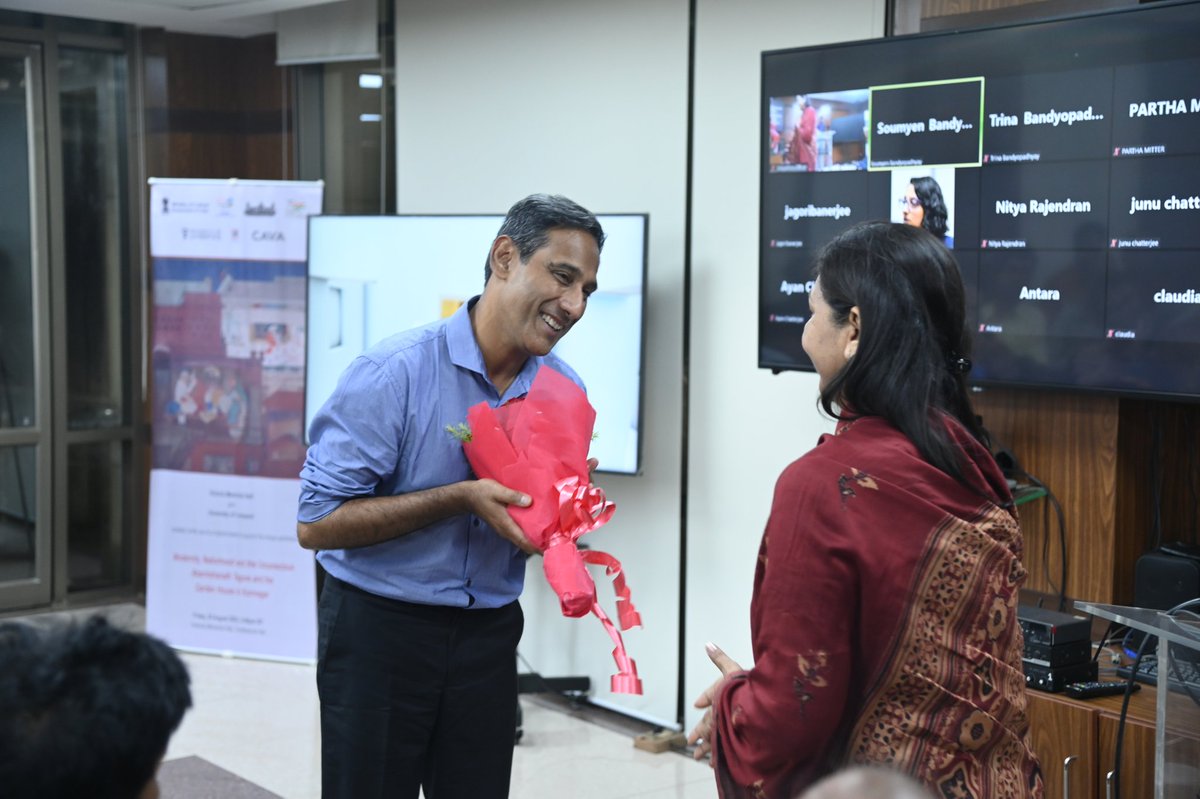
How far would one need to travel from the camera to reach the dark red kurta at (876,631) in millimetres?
1492

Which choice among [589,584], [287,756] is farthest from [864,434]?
[287,756]

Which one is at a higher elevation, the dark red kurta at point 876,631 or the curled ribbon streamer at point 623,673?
the dark red kurta at point 876,631

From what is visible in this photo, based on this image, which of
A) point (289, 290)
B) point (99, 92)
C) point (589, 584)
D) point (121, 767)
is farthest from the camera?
point (99, 92)

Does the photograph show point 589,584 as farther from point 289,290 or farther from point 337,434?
point 289,290

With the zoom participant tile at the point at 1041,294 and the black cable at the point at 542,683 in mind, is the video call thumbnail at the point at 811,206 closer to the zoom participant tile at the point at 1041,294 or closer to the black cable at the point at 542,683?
the zoom participant tile at the point at 1041,294

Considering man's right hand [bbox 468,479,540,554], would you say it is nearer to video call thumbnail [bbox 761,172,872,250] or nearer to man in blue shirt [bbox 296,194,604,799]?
man in blue shirt [bbox 296,194,604,799]

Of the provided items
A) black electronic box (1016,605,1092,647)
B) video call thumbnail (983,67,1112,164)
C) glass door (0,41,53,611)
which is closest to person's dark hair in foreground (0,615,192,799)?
black electronic box (1016,605,1092,647)

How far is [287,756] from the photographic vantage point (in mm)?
4234

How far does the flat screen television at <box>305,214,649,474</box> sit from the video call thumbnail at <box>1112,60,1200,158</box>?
5.50ft

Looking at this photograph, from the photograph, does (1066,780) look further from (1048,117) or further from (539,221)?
(539,221)

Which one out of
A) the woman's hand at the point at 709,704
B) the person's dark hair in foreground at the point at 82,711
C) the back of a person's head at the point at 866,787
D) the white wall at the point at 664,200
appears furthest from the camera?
the white wall at the point at 664,200

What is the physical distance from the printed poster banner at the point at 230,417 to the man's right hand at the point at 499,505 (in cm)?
330

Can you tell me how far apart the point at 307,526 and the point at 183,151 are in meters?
4.53

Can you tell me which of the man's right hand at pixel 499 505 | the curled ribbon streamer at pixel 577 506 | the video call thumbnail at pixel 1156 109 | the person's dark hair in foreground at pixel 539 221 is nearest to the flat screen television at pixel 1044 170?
the video call thumbnail at pixel 1156 109
